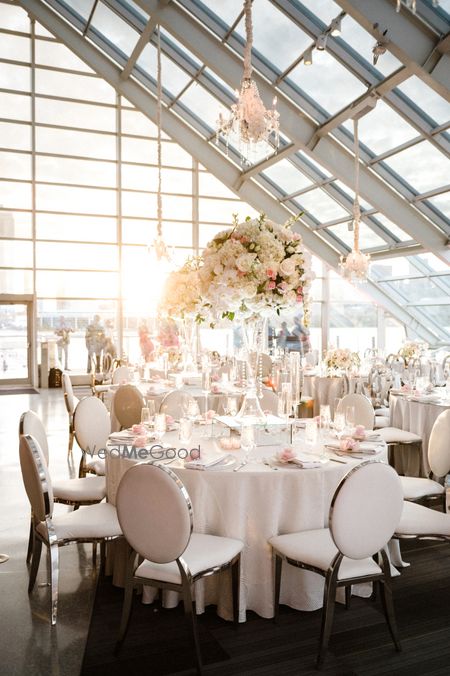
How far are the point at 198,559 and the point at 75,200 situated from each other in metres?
12.5

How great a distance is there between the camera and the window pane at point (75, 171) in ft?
44.3

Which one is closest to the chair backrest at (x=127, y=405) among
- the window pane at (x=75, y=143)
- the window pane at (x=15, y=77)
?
the window pane at (x=75, y=143)

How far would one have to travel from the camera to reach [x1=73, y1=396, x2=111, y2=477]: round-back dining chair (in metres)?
4.34

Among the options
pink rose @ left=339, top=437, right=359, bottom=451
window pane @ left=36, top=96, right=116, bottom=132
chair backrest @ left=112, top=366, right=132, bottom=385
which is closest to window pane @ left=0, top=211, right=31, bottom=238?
window pane @ left=36, top=96, right=116, bottom=132

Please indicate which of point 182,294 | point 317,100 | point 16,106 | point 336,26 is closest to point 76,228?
point 16,106

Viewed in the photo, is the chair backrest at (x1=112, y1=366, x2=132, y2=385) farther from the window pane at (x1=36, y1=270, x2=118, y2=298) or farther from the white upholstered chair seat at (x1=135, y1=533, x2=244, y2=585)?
the window pane at (x1=36, y1=270, x2=118, y2=298)

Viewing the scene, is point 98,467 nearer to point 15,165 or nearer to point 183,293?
point 183,293

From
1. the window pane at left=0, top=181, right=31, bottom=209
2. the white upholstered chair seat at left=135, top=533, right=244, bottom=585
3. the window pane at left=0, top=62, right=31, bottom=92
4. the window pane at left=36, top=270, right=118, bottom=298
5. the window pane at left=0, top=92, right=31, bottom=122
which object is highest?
the window pane at left=0, top=62, right=31, bottom=92

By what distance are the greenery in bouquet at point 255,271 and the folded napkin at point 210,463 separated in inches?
32.0

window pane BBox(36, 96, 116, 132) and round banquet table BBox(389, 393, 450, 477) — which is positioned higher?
window pane BBox(36, 96, 116, 132)

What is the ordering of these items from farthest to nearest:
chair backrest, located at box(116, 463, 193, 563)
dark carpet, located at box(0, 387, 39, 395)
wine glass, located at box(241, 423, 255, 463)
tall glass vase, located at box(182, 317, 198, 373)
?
1. dark carpet, located at box(0, 387, 39, 395)
2. tall glass vase, located at box(182, 317, 198, 373)
3. wine glass, located at box(241, 423, 255, 463)
4. chair backrest, located at box(116, 463, 193, 563)

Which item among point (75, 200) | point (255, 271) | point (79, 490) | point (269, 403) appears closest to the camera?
point (255, 271)

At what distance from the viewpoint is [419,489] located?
3725 mm

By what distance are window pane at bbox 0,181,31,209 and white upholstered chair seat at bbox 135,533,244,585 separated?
12178 mm
